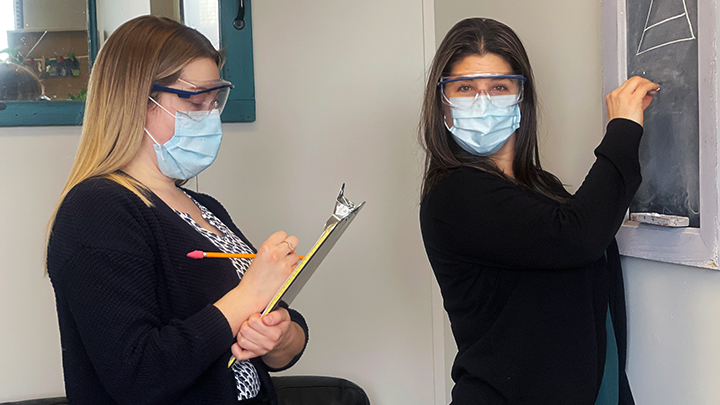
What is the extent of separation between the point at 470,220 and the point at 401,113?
106 cm

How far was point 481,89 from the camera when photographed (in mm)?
1182

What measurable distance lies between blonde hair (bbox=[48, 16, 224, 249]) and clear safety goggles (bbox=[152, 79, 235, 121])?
0.02 metres

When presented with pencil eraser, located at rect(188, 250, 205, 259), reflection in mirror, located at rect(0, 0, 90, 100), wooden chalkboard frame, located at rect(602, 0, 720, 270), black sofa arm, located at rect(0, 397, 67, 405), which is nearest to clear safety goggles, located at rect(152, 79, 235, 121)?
pencil eraser, located at rect(188, 250, 205, 259)

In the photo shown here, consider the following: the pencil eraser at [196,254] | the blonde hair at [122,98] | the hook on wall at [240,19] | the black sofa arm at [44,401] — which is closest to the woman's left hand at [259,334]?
the pencil eraser at [196,254]

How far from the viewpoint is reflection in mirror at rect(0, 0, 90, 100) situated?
1.79 metres

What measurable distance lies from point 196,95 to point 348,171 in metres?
1.01

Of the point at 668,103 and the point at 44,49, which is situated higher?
the point at 44,49

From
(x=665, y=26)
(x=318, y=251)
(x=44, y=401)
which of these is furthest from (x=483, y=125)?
(x=44, y=401)

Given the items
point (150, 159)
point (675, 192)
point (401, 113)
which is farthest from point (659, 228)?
point (401, 113)

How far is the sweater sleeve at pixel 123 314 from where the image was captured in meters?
0.84

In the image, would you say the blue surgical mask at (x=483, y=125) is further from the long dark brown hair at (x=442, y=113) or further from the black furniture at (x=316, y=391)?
the black furniture at (x=316, y=391)

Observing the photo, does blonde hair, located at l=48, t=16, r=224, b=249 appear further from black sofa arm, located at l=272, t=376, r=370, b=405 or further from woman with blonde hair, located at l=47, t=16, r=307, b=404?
black sofa arm, located at l=272, t=376, r=370, b=405

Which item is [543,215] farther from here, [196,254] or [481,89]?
[196,254]

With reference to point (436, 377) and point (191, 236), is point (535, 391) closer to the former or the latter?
point (191, 236)
